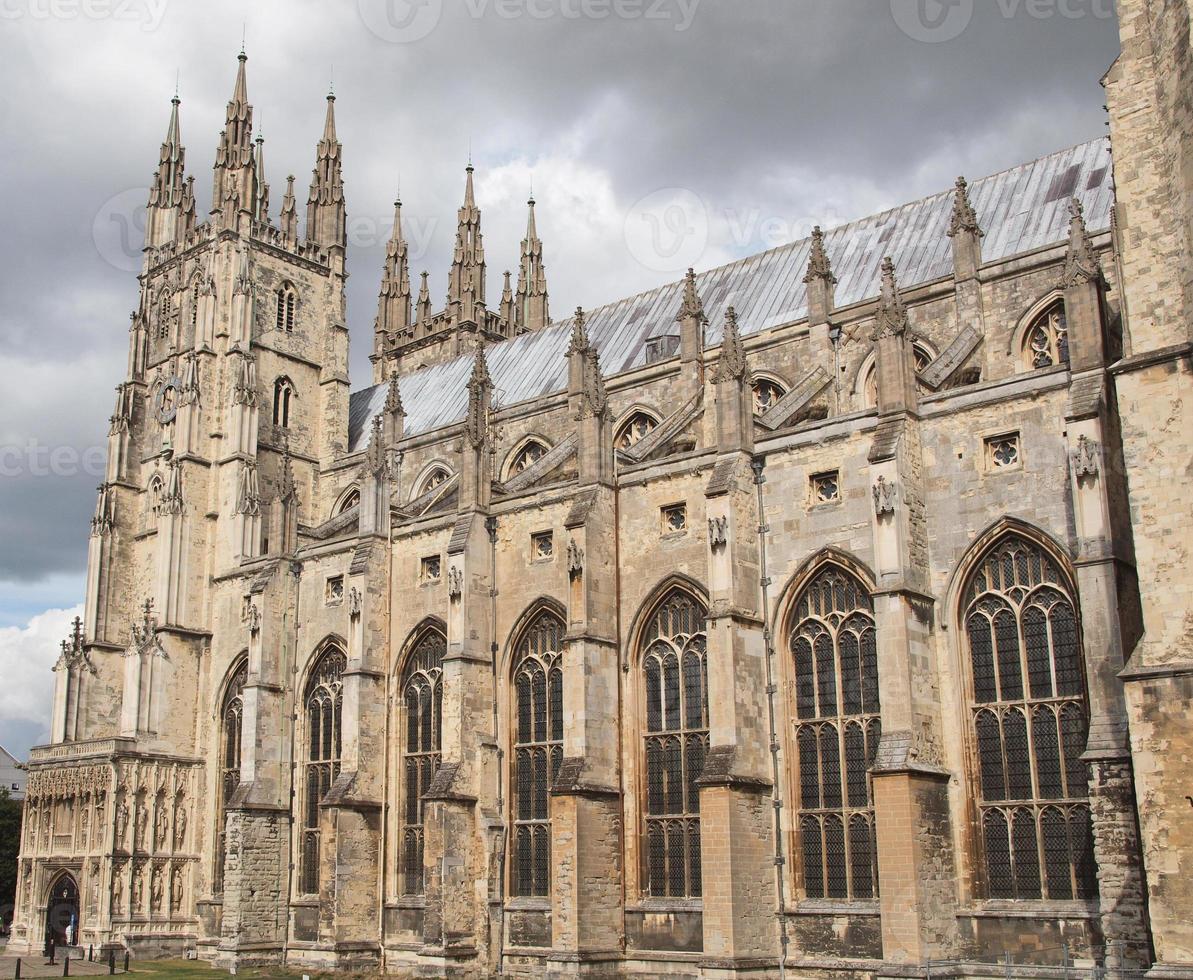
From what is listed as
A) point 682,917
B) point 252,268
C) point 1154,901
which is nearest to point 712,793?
point 682,917

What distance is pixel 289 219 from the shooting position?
1918 inches

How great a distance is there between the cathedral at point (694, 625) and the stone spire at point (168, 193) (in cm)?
290

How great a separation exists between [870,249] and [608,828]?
17945 millimetres

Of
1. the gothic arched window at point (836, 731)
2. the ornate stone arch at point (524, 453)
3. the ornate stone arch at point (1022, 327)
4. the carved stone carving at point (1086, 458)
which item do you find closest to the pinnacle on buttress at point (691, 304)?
the ornate stone arch at point (524, 453)

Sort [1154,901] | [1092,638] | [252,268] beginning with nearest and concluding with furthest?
1. [1154,901]
2. [1092,638]
3. [252,268]

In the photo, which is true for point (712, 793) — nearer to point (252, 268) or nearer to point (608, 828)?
point (608, 828)

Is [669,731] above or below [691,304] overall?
below

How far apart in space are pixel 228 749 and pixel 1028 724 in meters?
26.1

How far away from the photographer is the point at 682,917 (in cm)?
2611

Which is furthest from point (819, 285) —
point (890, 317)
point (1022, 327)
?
point (890, 317)

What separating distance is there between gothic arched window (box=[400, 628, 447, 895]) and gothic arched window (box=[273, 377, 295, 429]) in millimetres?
16200

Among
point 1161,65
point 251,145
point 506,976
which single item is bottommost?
point 506,976

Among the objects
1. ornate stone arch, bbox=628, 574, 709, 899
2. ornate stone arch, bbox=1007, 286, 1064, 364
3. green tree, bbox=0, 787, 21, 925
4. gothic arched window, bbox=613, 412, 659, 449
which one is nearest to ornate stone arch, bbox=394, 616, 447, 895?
ornate stone arch, bbox=628, 574, 709, 899

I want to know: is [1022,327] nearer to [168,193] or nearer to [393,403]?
[393,403]
